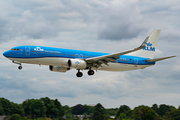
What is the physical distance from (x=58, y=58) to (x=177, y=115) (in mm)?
50761

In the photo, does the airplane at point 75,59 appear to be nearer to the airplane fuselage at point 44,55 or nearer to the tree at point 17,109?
the airplane fuselage at point 44,55

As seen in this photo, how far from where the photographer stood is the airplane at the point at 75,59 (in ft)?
163

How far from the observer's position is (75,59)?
51.4 m

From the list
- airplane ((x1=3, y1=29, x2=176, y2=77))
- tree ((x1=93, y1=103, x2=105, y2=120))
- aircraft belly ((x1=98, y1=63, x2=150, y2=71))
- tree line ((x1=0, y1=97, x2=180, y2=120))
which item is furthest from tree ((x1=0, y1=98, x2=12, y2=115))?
aircraft belly ((x1=98, y1=63, x2=150, y2=71))

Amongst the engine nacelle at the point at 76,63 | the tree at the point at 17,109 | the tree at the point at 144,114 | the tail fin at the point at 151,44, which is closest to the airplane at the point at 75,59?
the engine nacelle at the point at 76,63

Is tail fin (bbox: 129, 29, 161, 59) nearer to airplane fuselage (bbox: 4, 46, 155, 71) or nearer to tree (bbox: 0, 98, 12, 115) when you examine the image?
airplane fuselage (bbox: 4, 46, 155, 71)

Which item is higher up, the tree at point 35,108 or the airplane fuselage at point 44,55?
the airplane fuselage at point 44,55

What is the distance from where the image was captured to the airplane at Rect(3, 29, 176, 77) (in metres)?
49.7

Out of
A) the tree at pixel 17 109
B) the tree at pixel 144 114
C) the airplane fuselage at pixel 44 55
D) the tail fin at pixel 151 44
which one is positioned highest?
the tail fin at pixel 151 44

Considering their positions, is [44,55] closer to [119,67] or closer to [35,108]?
[119,67]

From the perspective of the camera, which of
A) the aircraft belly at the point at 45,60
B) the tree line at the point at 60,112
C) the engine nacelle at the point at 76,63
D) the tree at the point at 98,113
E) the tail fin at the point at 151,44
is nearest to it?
the aircraft belly at the point at 45,60

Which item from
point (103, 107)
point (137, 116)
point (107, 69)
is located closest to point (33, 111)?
point (103, 107)

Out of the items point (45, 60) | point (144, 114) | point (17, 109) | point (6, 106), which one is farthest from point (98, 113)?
point (6, 106)

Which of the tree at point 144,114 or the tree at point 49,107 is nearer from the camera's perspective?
the tree at point 144,114
